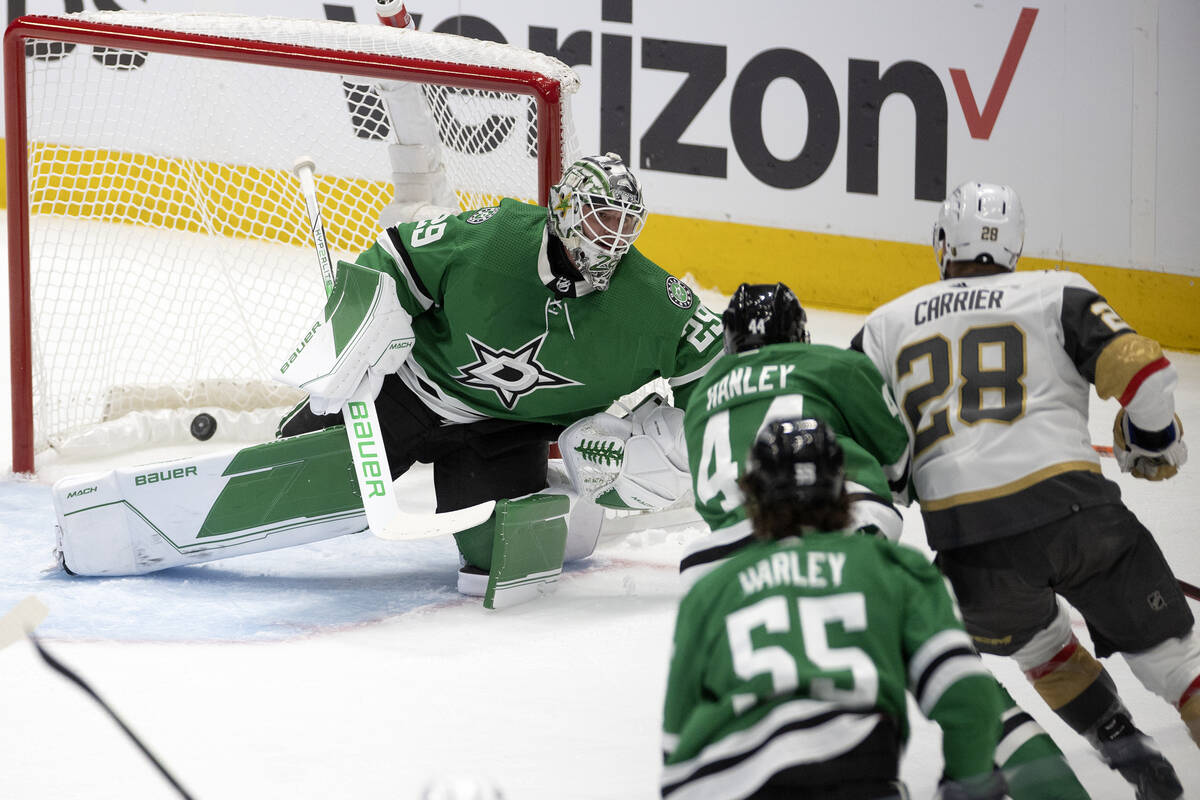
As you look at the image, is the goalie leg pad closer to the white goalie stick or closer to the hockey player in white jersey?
the white goalie stick

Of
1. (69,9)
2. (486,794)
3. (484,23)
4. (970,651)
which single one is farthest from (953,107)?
(486,794)

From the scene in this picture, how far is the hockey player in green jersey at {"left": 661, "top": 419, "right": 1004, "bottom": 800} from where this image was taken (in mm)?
1467

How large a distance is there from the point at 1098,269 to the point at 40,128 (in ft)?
12.0

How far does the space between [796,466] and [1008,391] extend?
25.5 inches

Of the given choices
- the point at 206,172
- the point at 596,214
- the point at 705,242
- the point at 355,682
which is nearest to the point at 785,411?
the point at 596,214

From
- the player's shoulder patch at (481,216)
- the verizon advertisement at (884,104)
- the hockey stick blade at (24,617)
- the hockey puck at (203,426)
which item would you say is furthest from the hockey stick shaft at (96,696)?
the verizon advertisement at (884,104)

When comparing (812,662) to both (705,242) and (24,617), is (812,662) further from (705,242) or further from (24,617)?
(705,242)

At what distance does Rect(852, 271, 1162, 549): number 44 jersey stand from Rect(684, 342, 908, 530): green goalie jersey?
74 millimetres

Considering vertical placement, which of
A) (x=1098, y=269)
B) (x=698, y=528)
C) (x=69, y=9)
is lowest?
(x=698, y=528)

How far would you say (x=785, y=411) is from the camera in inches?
78.0

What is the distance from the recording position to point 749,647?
148 cm

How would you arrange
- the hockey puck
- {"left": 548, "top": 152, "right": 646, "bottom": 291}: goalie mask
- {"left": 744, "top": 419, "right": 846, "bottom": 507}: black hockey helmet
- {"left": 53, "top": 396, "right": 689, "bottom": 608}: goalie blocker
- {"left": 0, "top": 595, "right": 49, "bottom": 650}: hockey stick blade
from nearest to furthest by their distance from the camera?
{"left": 744, "top": 419, "right": 846, "bottom": 507}: black hockey helmet
{"left": 0, "top": 595, "right": 49, "bottom": 650}: hockey stick blade
{"left": 548, "top": 152, "right": 646, "bottom": 291}: goalie mask
{"left": 53, "top": 396, "right": 689, "bottom": 608}: goalie blocker
the hockey puck

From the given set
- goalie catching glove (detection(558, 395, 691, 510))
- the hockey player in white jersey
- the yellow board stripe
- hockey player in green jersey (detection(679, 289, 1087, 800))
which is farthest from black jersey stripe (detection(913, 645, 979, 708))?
the yellow board stripe

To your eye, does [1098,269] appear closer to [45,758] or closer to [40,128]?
[40,128]
